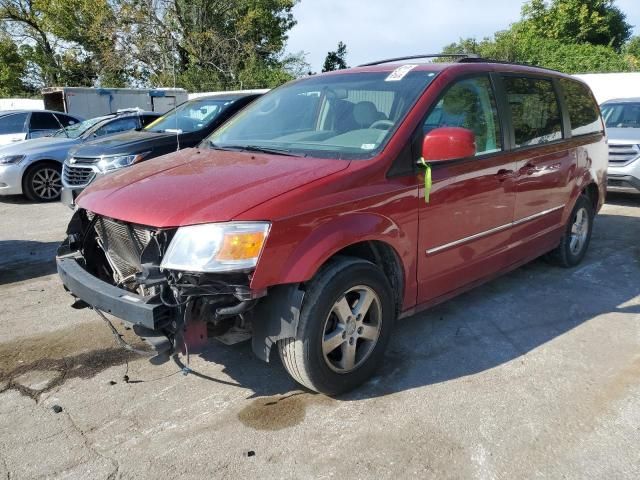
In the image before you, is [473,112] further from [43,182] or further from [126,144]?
[43,182]

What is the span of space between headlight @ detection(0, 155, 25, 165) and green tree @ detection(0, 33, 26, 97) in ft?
89.5

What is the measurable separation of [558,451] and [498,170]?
195 centimetres

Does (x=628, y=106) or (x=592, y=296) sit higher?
(x=628, y=106)

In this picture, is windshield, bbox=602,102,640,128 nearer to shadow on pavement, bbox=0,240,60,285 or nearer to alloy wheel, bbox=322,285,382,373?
alloy wheel, bbox=322,285,382,373

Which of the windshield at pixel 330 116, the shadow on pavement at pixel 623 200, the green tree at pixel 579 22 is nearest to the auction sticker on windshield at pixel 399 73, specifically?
the windshield at pixel 330 116

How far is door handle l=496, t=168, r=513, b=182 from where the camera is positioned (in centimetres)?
382

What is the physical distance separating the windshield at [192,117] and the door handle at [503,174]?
5025mm

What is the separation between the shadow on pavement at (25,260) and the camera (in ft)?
17.6

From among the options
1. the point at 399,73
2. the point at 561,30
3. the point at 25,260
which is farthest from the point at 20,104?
the point at 561,30

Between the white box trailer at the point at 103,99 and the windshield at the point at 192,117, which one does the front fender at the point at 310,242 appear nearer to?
the windshield at the point at 192,117

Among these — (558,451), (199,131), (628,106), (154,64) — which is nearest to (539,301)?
(558,451)

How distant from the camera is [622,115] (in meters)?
9.72

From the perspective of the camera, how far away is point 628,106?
9.73m

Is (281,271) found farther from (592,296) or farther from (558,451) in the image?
(592,296)
